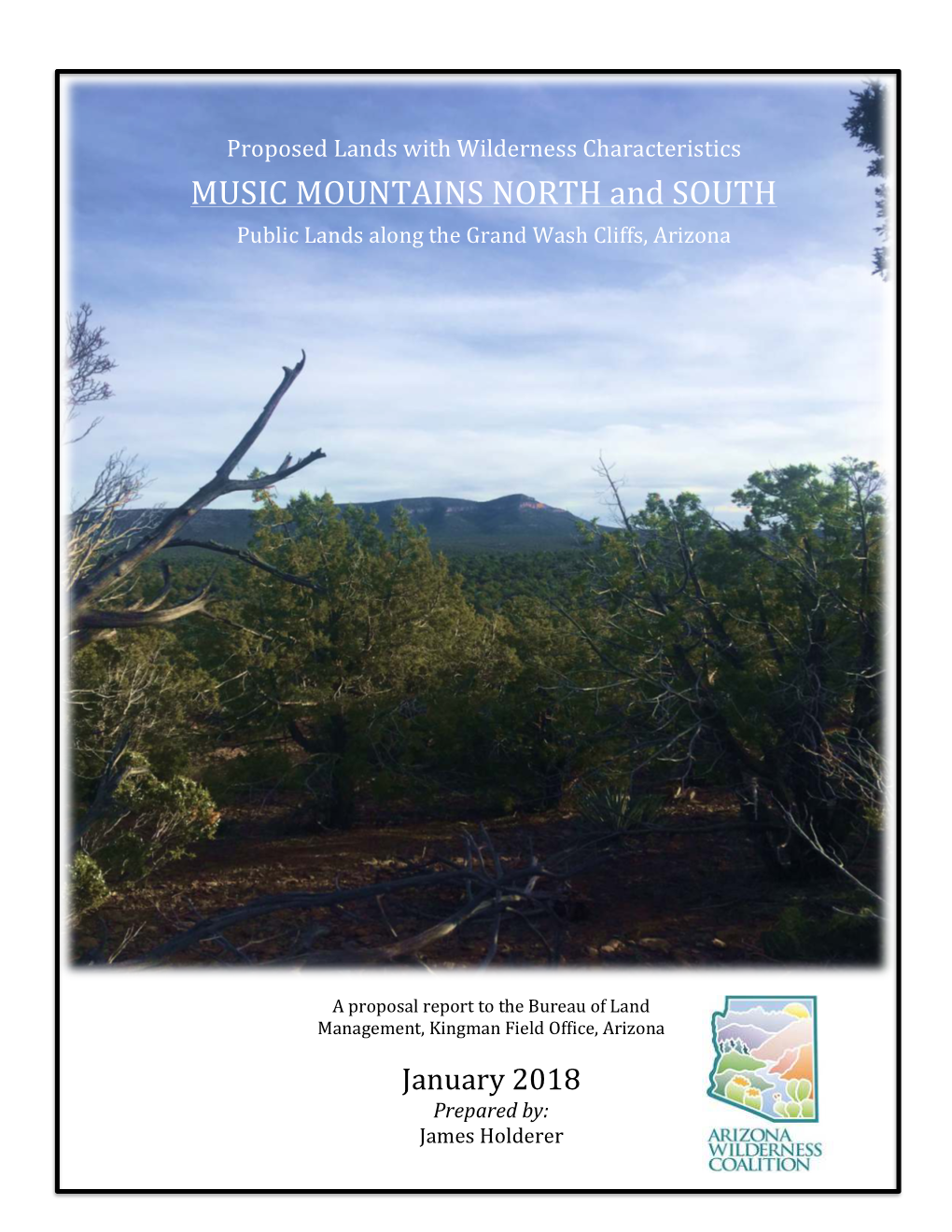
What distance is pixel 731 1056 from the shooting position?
3.14 m

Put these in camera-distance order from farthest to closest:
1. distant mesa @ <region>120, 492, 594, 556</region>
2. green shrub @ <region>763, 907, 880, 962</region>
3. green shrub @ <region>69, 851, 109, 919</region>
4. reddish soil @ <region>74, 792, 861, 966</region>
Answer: distant mesa @ <region>120, 492, 594, 556</region> → green shrub @ <region>69, 851, 109, 919</region> → reddish soil @ <region>74, 792, 861, 966</region> → green shrub @ <region>763, 907, 880, 962</region>

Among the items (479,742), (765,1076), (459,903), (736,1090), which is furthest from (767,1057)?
(479,742)

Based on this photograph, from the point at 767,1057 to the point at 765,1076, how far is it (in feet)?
0.26

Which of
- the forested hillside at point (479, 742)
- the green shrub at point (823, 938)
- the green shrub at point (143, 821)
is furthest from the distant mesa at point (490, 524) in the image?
the green shrub at point (823, 938)

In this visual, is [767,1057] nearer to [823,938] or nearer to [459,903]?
[823,938]

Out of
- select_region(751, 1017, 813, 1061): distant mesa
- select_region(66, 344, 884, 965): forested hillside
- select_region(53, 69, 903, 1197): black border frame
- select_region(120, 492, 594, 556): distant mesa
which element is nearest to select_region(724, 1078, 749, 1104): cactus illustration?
select_region(751, 1017, 813, 1061): distant mesa

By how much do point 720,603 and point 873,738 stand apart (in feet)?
6.00

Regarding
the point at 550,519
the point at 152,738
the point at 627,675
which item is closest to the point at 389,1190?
the point at 627,675

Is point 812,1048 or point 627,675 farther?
point 627,675

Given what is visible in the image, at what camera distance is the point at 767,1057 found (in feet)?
10.4

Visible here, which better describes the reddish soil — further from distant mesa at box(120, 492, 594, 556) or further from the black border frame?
distant mesa at box(120, 492, 594, 556)

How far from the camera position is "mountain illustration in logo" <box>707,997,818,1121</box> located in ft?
10.0

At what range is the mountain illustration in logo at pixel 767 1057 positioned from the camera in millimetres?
3061

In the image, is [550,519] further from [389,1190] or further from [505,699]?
[389,1190]
